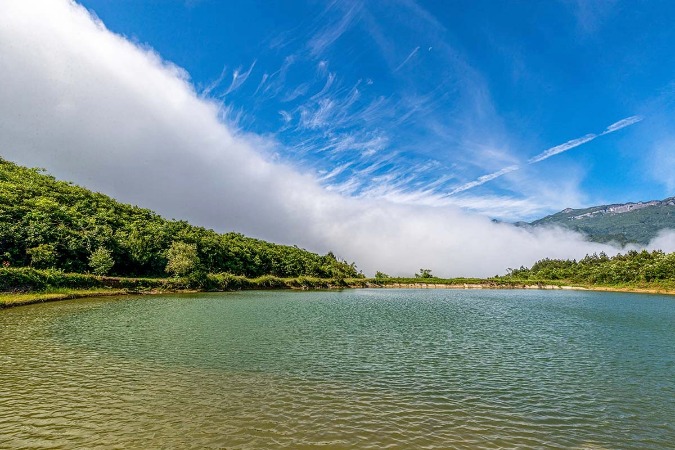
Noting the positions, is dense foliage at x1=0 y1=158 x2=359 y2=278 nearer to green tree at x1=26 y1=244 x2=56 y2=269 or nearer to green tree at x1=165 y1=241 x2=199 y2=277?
green tree at x1=26 y1=244 x2=56 y2=269

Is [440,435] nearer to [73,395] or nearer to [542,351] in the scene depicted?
[73,395]

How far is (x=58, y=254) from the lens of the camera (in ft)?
257

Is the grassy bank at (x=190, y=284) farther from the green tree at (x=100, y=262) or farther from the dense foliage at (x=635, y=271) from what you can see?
the green tree at (x=100, y=262)

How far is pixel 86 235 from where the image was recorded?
86375 mm

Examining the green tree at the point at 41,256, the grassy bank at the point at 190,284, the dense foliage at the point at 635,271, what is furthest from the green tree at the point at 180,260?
the dense foliage at the point at 635,271

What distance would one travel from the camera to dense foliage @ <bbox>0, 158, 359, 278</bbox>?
246 feet

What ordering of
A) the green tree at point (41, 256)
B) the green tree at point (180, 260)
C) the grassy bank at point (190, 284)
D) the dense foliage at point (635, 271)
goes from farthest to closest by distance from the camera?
the dense foliage at point (635, 271)
the green tree at point (180, 260)
the green tree at point (41, 256)
the grassy bank at point (190, 284)

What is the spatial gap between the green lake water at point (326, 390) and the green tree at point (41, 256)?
48.0 metres

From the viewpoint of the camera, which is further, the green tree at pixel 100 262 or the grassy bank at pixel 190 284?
the green tree at pixel 100 262

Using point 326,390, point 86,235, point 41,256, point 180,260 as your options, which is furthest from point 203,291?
point 326,390

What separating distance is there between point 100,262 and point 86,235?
1153cm

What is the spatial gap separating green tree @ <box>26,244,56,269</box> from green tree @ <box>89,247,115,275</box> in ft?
25.0

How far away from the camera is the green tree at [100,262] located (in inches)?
3118

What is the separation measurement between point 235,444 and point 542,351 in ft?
79.5
